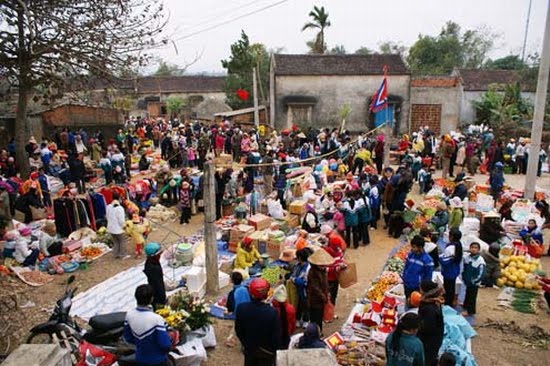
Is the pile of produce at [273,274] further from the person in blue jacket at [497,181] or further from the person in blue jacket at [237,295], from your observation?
the person in blue jacket at [497,181]

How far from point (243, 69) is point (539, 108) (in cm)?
2324

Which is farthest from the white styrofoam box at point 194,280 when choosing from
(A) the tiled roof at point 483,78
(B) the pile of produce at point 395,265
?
(A) the tiled roof at point 483,78

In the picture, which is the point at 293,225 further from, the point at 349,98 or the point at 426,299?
the point at 349,98

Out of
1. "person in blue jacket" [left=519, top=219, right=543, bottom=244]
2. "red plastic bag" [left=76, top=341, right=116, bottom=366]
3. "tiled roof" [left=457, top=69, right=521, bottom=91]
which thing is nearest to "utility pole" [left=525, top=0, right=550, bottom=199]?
"person in blue jacket" [left=519, top=219, right=543, bottom=244]

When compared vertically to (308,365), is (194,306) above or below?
Answer: below

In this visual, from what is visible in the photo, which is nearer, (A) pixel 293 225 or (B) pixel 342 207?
(B) pixel 342 207

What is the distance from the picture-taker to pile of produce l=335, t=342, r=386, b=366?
600 cm

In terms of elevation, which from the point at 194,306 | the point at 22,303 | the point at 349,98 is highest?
the point at 349,98

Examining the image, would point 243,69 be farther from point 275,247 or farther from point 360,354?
point 360,354

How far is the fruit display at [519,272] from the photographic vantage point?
836 centimetres

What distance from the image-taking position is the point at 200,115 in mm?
38000

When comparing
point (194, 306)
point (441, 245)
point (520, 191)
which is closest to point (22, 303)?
point (194, 306)

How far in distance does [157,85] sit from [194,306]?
137ft

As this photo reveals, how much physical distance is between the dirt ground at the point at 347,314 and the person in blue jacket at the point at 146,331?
200cm
